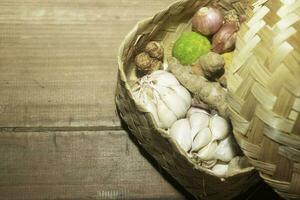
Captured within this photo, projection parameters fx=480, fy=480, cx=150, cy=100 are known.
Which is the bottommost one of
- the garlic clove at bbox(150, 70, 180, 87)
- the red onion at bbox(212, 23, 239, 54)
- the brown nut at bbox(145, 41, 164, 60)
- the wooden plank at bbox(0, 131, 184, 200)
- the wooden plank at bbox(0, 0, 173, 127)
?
the wooden plank at bbox(0, 131, 184, 200)

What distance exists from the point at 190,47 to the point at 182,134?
193 millimetres

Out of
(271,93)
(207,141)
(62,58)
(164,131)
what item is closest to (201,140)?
(207,141)

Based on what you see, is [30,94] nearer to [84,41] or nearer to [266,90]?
[84,41]

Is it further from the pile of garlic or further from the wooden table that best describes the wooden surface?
the pile of garlic

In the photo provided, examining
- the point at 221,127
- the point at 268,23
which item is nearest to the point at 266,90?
the point at 268,23

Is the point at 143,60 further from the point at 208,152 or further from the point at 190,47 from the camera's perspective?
the point at 208,152

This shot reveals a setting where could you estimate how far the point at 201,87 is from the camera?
3.04 ft

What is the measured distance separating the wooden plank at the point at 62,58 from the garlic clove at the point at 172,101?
0.40 ft

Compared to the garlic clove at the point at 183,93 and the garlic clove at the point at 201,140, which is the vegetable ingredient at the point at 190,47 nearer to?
the garlic clove at the point at 183,93

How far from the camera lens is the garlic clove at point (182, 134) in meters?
0.84

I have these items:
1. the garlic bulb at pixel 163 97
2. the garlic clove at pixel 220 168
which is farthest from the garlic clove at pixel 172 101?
the garlic clove at pixel 220 168

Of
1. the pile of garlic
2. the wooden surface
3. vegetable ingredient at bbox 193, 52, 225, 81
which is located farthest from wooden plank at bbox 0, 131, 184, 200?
vegetable ingredient at bbox 193, 52, 225, 81

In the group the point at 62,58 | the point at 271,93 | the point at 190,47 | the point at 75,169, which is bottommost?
the point at 75,169

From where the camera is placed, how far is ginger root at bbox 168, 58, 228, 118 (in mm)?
914
